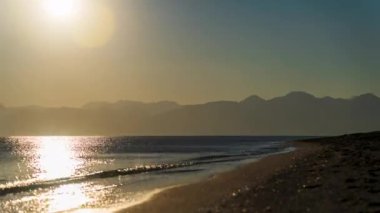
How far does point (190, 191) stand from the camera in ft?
102

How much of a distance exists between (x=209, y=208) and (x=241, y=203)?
1.46 metres

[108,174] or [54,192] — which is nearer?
[54,192]

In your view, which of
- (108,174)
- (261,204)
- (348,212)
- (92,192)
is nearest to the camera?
(348,212)

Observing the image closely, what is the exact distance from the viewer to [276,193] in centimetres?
2497

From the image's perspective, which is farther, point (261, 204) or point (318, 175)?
point (318, 175)

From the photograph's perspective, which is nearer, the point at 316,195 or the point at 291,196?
the point at 316,195

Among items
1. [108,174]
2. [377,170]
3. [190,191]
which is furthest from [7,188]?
[377,170]

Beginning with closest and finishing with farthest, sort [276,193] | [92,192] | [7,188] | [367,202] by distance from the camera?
[367,202], [276,193], [92,192], [7,188]

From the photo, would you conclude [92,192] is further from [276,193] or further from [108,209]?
[276,193]

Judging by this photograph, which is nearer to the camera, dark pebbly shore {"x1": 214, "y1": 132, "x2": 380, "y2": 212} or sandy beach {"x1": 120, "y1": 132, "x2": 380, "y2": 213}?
dark pebbly shore {"x1": 214, "y1": 132, "x2": 380, "y2": 212}

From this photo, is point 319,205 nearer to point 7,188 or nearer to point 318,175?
point 318,175

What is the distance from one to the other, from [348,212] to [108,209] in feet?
41.0

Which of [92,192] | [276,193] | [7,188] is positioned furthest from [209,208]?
[7,188]

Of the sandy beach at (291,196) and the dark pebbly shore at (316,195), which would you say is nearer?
the dark pebbly shore at (316,195)
